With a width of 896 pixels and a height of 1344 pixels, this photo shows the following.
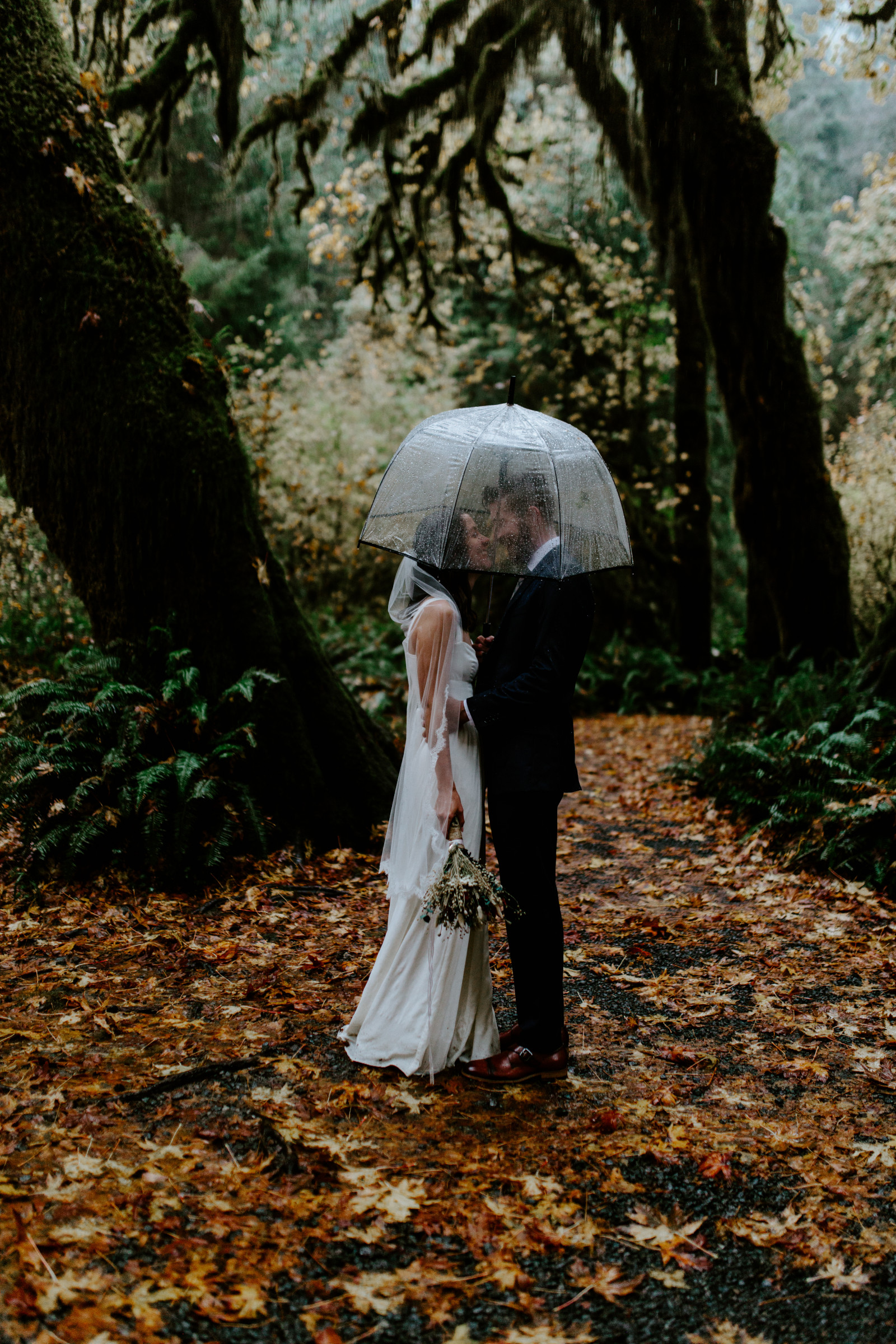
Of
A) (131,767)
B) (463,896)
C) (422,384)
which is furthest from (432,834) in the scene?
(422,384)

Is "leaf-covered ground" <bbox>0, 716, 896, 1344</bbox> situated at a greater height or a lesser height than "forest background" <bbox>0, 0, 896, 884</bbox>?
lesser

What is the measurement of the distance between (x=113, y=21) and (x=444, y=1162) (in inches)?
408

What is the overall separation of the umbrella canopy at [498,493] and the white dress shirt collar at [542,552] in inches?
0.8

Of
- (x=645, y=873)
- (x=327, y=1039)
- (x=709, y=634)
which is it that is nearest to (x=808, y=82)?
(x=709, y=634)

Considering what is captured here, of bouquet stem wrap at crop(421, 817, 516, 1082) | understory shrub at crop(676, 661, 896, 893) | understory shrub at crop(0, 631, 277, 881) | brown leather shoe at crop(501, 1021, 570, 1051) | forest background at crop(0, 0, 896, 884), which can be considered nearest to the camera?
bouquet stem wrap at crop(421, 817, 516, 1082)

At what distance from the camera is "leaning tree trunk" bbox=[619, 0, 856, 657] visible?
9094 millimetres

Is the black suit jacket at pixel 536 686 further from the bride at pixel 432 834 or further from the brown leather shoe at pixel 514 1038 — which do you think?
the brown leather shoe at pixel 514 1038

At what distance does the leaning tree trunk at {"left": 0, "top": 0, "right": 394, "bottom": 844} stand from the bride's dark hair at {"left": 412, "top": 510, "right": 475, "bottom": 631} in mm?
2864

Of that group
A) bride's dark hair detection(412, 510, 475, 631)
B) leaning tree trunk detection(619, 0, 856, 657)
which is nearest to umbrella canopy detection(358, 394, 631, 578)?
bride's dark hair detection(412, 510, 475, 631)

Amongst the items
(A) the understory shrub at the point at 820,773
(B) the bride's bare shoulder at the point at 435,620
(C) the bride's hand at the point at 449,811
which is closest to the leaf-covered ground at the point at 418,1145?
(A) the understory shrub at the point at 820,773

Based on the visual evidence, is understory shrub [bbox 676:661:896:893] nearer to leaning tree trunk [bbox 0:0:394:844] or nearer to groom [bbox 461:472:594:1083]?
leaning tree trunk [bbox 0:0:394:844]

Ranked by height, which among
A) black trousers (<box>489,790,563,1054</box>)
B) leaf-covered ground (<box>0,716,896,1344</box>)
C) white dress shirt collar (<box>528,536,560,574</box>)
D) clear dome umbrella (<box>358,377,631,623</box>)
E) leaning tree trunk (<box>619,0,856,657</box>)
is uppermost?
leaning tree trunk (<box>619,0,856,657</box>)

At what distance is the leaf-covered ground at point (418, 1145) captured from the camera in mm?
2480

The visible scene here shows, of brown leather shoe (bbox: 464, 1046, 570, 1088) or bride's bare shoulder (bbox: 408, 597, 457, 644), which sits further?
brown leather shoe (bbox: 464, 1046, 570, 1088)
